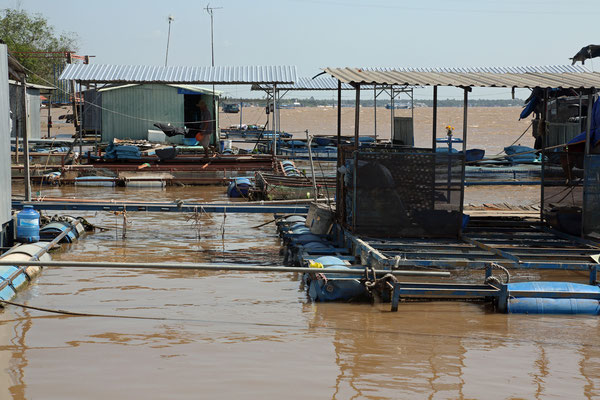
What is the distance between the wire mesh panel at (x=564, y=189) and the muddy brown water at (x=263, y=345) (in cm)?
209

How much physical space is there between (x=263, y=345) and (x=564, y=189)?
20.1 feet

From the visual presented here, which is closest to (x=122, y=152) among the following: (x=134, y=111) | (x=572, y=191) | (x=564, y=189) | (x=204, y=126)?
(x=204, y=126)

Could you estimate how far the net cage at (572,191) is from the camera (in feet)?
31.8

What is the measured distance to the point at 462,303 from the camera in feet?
27.2

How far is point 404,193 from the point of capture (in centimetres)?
984

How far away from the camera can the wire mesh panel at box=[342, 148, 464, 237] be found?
32.0ft

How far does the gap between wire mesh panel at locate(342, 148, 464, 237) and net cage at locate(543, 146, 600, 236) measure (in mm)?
1710

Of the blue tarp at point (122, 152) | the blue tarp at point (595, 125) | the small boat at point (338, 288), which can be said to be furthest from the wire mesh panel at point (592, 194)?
the blue tarp at point (122, 152)

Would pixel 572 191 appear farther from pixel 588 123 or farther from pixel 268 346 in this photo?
pixel 268 346

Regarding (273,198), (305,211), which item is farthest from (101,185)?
(305,211)

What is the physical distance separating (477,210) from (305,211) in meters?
3.21

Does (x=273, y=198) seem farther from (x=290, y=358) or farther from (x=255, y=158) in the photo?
(x=290, y=358)

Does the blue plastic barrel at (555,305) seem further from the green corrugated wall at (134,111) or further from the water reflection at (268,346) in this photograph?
the green corrugated wall at (134,111)

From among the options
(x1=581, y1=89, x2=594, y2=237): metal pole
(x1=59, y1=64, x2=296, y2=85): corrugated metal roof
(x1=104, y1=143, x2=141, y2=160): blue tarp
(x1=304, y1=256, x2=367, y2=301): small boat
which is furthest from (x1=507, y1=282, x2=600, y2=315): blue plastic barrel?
(x1=104, y1=143, x2=141, y2=160): blue tarp
